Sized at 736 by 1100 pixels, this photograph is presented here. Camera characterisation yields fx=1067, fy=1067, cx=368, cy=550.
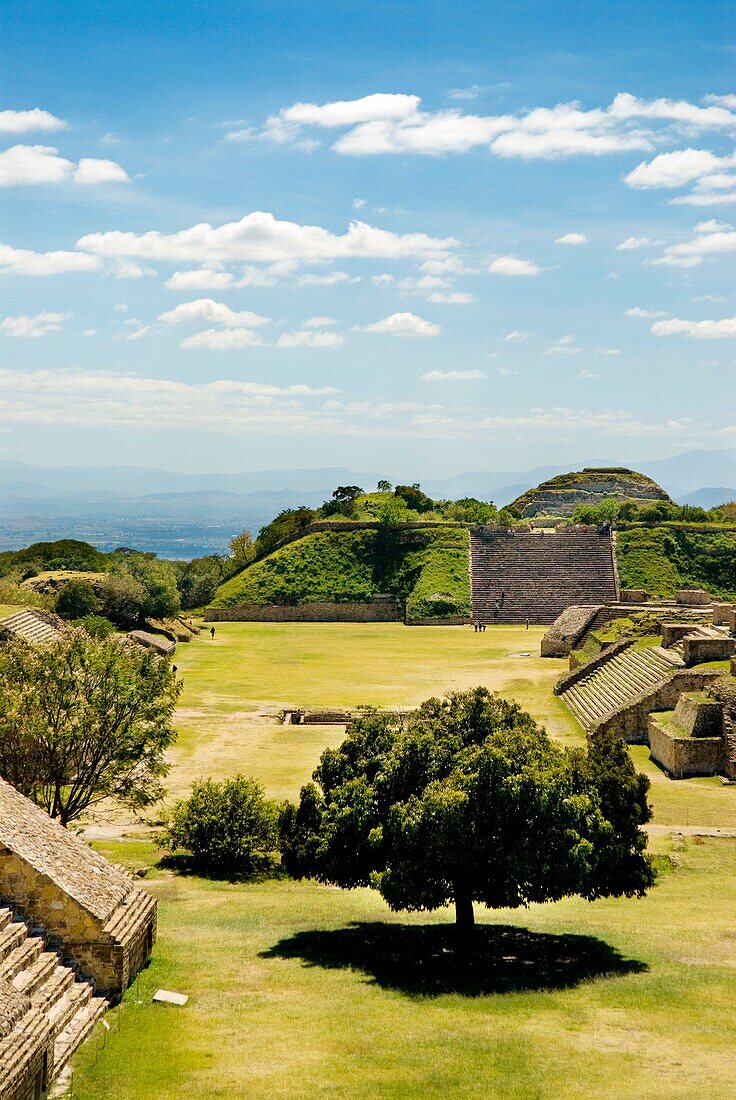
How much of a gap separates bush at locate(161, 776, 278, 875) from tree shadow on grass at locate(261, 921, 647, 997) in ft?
16.0

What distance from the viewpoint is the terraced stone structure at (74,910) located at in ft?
50.9

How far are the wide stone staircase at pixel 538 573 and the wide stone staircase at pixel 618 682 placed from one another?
29.3 m

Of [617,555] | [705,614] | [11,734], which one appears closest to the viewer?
[11,734]

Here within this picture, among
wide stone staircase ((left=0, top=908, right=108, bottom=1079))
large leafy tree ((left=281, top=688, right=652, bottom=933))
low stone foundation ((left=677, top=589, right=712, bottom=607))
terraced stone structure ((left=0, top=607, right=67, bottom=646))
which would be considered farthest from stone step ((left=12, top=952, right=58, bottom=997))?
low stone foundation ((left=677, top=589, right=712, bottom=607))

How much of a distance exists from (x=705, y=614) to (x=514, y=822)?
133 ft

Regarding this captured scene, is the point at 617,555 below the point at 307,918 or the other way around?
the other way around

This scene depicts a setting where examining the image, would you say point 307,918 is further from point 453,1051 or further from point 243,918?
point 453,1051

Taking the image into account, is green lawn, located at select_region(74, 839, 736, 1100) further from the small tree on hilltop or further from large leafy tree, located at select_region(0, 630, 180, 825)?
the small tree on hilltop

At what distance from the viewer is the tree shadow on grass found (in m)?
16.4

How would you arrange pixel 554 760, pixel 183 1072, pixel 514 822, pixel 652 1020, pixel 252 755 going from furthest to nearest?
pixel 252 755, pixel 554 760, pixel 514 822, pixel 652 1020, pixel 183 1072

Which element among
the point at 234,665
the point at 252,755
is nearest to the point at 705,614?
the point at 234,665

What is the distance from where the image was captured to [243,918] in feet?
65.2

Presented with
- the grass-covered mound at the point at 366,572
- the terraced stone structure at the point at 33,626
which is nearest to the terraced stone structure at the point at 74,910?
the terraced stone structure at the point at 33,626

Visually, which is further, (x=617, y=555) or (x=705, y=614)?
(x=617, y=555)
